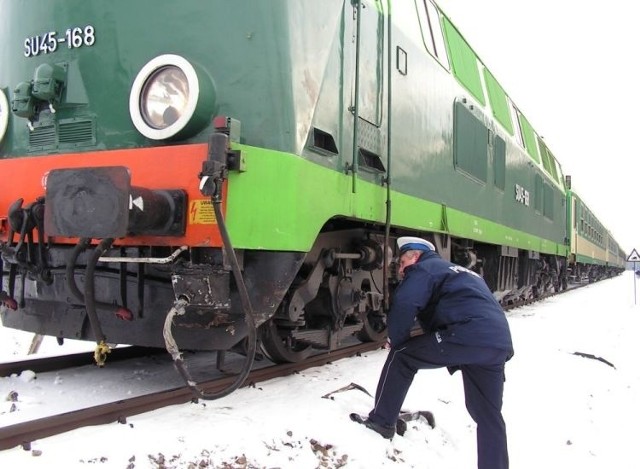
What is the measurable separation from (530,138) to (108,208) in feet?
36.5

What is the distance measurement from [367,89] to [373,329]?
2.69 metres

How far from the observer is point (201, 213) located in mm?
3094

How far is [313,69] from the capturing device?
3.57 m

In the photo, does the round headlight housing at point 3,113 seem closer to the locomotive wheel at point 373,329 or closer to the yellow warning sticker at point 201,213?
the yellow warning sticker at point 201,213

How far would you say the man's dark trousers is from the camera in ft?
10.4

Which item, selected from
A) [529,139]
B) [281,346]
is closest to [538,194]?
[529,139]

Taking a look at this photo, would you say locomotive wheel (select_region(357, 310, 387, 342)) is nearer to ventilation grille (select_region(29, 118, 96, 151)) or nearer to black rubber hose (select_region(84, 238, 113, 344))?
black rubber hose (select_region(84, 238, 113, 344))

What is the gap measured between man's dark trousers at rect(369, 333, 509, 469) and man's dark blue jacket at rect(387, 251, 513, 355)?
0.19 feet

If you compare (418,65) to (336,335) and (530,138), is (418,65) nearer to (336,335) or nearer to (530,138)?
(336,335)

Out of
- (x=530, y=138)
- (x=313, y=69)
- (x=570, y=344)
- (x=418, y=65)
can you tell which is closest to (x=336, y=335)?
(x=313, y=69)

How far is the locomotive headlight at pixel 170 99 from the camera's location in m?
3.21

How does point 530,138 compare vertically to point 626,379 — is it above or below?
above

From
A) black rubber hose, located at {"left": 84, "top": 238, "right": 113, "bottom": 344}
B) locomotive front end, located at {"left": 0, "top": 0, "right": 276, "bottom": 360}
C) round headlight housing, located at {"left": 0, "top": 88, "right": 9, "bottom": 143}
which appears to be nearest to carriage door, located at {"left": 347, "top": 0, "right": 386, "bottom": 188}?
locomotive front end, located at {"left": 0, "top": 0, "right": 276, "bottom": 360}

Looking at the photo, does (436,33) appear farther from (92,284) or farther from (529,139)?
(529,139)
